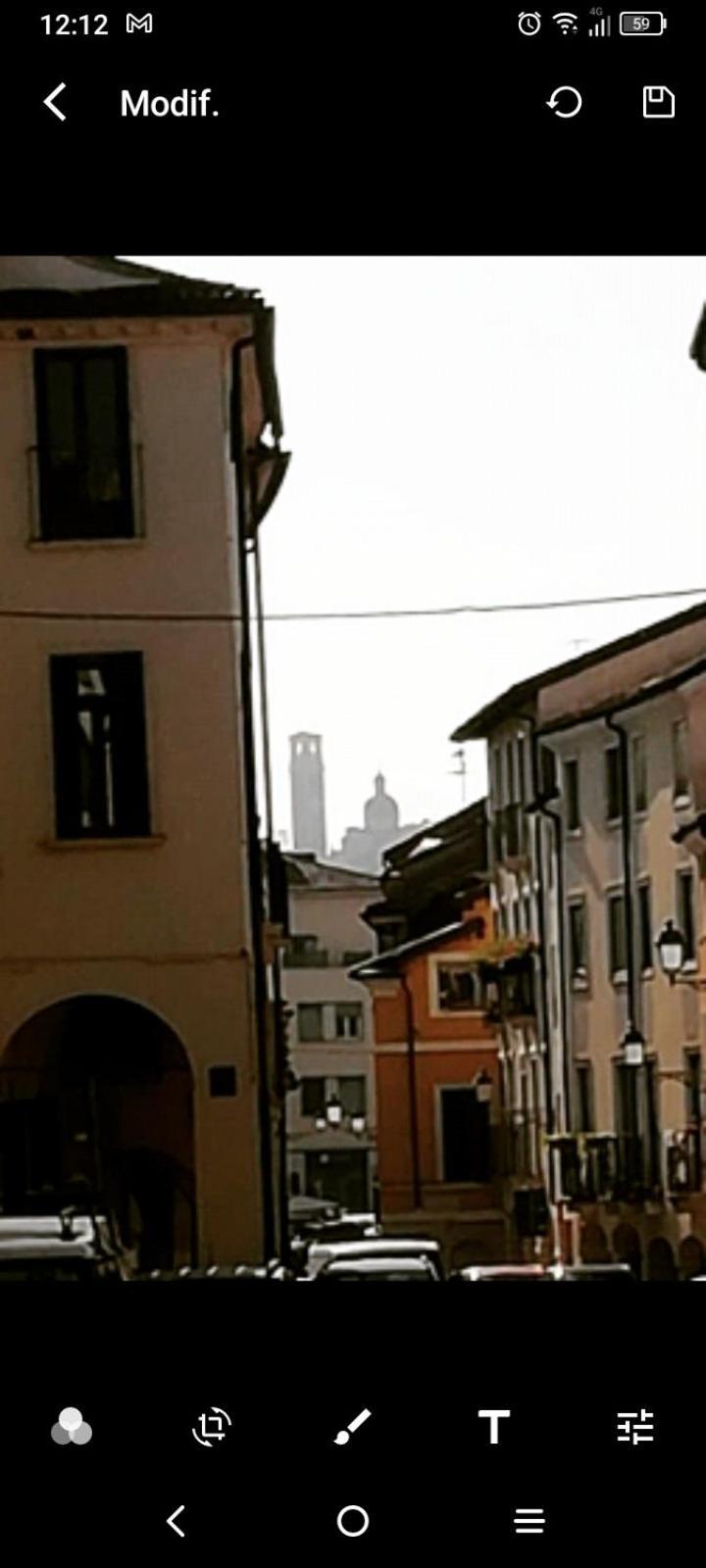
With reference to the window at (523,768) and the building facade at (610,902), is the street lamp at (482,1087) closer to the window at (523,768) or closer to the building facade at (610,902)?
the building facade at (610,902)

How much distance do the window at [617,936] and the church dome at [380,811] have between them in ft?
0.42

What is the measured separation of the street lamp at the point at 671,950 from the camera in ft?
5.18

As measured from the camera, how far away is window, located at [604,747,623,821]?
1617 millimetres

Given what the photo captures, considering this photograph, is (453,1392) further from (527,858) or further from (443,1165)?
(527,858)

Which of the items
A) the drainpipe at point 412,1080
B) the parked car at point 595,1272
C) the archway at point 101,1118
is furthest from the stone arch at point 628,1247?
the archway at point 101,1118

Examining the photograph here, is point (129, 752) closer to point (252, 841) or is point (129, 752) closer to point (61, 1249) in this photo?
point (252, 841)

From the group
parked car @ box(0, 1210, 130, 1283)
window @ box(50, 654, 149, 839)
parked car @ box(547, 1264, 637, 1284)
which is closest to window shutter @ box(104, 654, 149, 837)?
window @ box(50, 654, 149, 839)
